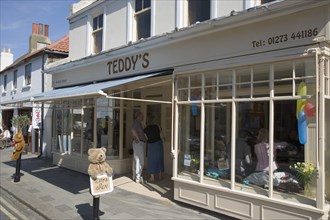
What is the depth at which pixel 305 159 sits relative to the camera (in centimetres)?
532

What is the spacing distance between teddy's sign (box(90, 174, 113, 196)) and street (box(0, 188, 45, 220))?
5.47 ft

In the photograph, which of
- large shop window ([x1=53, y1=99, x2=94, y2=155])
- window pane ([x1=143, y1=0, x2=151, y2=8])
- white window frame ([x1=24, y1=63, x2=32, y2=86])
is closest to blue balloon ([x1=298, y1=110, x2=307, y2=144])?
window pane ([x1=143, y1=0, x2=151, y2=8])

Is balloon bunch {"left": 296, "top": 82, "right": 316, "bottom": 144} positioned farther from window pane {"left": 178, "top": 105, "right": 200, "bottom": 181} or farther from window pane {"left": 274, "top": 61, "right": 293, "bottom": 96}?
window pane {"left": 178, "top": 105, "right": 200, "bottom": 181}

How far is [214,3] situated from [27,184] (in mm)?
7041

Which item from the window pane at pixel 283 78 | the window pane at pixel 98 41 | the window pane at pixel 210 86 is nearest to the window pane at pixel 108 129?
the window pane at pixel 98 41

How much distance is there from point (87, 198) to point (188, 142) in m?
2.74

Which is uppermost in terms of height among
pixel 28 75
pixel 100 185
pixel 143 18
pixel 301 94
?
pixel 143 18

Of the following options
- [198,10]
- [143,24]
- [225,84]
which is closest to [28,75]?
[143,24]

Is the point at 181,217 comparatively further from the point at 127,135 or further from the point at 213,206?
the point at 127,135

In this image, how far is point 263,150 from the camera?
19.8 feet

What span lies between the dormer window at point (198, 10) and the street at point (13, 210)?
575 centimetres

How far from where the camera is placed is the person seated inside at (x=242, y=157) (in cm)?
621

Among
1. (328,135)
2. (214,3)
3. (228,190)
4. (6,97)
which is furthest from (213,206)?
(6,97)

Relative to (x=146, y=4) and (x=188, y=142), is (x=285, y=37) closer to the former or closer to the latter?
(x=188, y=142)
